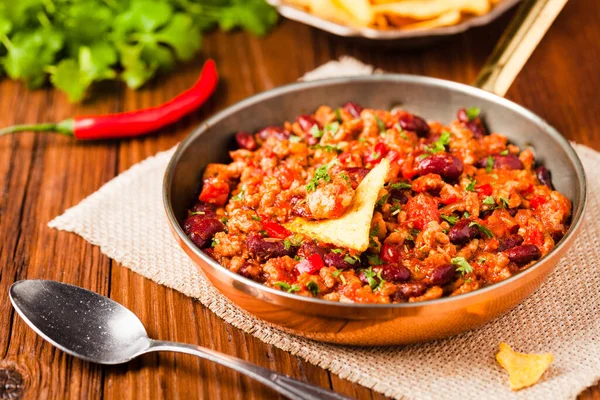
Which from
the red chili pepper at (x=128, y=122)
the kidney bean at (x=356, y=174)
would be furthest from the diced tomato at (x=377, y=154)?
the red chili pepper at (x=128, y=122)

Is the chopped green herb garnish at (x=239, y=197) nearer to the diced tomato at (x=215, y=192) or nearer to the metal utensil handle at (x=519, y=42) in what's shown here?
the diced tomato at (x=215, y=192)

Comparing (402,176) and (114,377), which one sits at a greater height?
(402,176)

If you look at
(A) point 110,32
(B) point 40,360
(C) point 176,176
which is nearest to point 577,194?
(C) point 176,176

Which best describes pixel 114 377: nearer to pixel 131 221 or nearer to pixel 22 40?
pixel 131 221

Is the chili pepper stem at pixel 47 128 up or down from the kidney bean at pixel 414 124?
down

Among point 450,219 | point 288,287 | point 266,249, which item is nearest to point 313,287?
point 288,287

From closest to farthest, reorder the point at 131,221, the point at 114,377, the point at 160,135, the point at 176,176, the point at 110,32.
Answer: the point at 114,377 → the point at 176,176 → the point at 131,221 → the point at 160,135 → the point at 110,32

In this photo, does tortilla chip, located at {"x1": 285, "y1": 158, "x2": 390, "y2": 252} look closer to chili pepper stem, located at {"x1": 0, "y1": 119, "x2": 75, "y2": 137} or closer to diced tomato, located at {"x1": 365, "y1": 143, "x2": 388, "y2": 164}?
diced tomato, located at {"x1": 365, "y1": 143, "x2": 388, "y2": 164}
